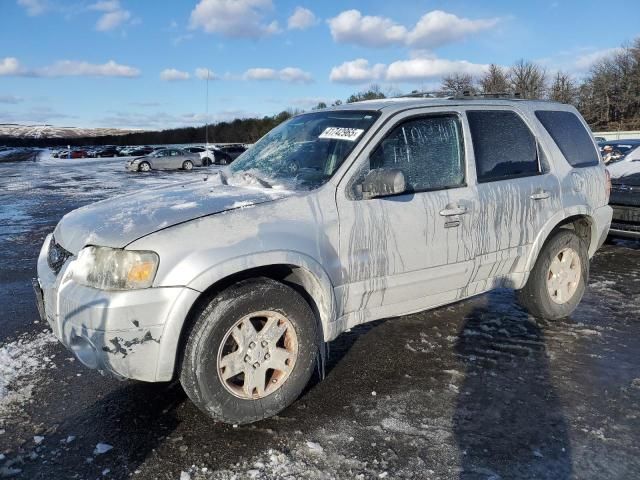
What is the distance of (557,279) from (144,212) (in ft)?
11.7

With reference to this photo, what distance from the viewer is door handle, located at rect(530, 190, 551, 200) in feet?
14.1

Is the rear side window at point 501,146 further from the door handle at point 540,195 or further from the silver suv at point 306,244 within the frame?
the door handle at point 540,195

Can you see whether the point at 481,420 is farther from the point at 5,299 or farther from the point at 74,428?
the point at 5,299

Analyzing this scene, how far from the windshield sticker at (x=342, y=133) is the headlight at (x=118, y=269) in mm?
1550

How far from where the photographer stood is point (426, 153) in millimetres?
3803

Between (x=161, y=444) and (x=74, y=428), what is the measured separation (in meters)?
0.58

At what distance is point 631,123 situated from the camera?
66125 millimetres

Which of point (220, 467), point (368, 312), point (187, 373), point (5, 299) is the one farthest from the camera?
point (5, 299)

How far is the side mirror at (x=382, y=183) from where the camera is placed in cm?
331

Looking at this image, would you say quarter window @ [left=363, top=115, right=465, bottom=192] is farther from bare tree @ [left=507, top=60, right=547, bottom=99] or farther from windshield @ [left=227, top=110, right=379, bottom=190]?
bare tree @ [left=507, top=60, right=547, bottom=99]

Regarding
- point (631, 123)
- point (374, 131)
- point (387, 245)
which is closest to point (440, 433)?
point (387, 245)

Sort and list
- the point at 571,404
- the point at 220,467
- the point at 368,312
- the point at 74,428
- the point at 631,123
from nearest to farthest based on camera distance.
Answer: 1. the point at 220,467
2. the point at 74,428
3. the point at 571,404
4. the point at 368,312
5. the point at 631,123

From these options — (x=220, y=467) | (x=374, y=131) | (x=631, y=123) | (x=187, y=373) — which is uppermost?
(x=631, y=123)

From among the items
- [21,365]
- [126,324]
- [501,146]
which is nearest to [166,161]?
[21,365]
